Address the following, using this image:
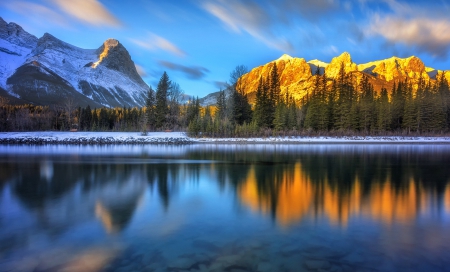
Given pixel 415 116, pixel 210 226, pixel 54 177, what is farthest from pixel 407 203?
pixel 415 116

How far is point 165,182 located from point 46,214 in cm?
636

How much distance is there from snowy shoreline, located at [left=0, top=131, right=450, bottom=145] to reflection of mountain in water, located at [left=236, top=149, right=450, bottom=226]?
126 ft

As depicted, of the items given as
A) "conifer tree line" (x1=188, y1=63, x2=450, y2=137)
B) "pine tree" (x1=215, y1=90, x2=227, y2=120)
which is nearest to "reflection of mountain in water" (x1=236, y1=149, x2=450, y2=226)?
"conifer tree line" (x1=188, y1=63, x2=450, y2=137)

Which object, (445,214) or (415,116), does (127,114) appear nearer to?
(415,116)

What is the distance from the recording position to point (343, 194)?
39.8 ft

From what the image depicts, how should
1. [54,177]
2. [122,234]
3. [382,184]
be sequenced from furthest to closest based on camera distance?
[54,177]
[382,184]
[122,234]

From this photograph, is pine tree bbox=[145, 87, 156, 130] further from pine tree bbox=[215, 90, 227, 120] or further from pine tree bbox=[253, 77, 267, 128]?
pine tree bbox=[253, 77, 267, 128]

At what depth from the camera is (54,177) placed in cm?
1620

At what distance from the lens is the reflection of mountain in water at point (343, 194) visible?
9484 millimetres

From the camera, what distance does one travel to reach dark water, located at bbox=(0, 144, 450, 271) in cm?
602

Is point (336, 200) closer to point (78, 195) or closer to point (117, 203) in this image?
point (117, 203)

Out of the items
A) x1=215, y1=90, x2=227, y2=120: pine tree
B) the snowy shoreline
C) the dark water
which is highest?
x1=215, y1=90, x2=227, y2=120: pine tree

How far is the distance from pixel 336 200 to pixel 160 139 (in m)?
49.3

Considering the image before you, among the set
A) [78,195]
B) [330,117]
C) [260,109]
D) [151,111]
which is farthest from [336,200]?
[151,111]
